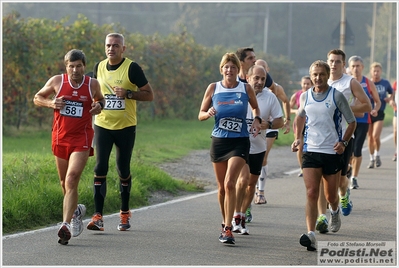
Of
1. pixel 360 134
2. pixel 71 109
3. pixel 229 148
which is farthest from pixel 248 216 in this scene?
pixel 360 134

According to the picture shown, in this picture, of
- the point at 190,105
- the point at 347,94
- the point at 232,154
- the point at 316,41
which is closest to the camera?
the point at 232,154

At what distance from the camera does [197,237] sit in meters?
9.56

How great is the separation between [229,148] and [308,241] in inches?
53.5

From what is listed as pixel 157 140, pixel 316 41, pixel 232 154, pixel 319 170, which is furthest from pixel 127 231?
pixel 316 41

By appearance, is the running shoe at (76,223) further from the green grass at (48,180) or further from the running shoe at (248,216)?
the running shoe at (248,216)

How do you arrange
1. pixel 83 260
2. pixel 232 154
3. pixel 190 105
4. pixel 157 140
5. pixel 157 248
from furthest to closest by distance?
1. pixel 190 105
2. pixel 157 140
3. pixel 232 154
4. pixel 157 248
5. pixel 83 260

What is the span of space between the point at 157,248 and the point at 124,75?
2.14 m

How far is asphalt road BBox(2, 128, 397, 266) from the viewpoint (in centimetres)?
826

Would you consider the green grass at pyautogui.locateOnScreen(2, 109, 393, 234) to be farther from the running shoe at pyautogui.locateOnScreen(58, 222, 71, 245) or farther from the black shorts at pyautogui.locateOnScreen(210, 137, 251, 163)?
the black shorts at pyautogui.locateOnScreen(210, 137, 251, 163)

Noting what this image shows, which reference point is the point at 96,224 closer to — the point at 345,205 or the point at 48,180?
the point at 48,180

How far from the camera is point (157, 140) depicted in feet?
72.2

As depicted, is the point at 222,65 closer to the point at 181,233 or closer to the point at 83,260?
the point at 181,233

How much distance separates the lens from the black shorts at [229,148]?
953 centimetres

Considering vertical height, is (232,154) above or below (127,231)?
above
